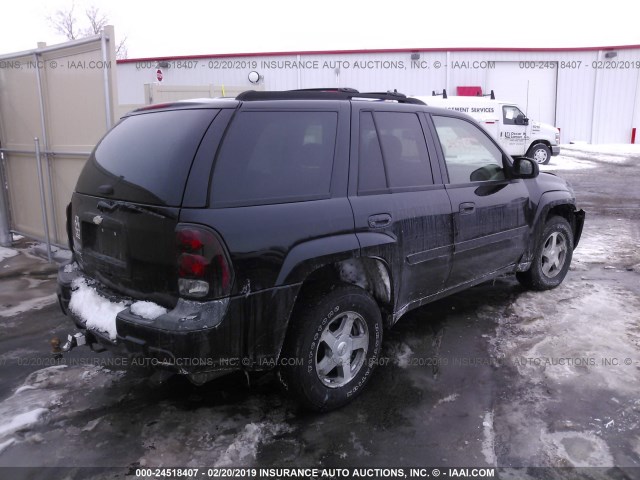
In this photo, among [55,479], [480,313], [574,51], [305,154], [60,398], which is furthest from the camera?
[574,51]

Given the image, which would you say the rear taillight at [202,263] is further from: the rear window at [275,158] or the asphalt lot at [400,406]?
the asphalt lot at [400,406]

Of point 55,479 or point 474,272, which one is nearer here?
point 55,479

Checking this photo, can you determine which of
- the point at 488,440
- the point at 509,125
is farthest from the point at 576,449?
the point at 509,125

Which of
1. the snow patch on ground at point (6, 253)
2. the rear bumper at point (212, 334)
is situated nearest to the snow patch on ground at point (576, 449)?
the rear bumper at point (212, 334)

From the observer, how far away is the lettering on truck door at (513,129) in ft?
58.7

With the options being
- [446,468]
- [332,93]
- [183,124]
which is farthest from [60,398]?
[332,93]

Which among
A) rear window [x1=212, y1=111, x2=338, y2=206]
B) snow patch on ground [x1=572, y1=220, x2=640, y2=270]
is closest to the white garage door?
snow patch on ground [x1=572, y1=220, x2=640, y2=270]

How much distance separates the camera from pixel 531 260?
5.05m

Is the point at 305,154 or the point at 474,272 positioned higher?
the point at 305,154

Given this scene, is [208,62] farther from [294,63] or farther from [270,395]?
[270,395]

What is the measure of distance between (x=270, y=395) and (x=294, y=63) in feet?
78.5

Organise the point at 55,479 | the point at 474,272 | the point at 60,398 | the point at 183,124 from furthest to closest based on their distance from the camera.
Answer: the point at 474,272 → the point at 60,398 → the point at 183,124 → the point at 55,479

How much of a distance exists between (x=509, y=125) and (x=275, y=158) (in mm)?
16771

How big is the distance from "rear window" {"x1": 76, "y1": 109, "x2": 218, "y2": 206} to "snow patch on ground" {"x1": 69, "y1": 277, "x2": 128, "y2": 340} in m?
0.61
